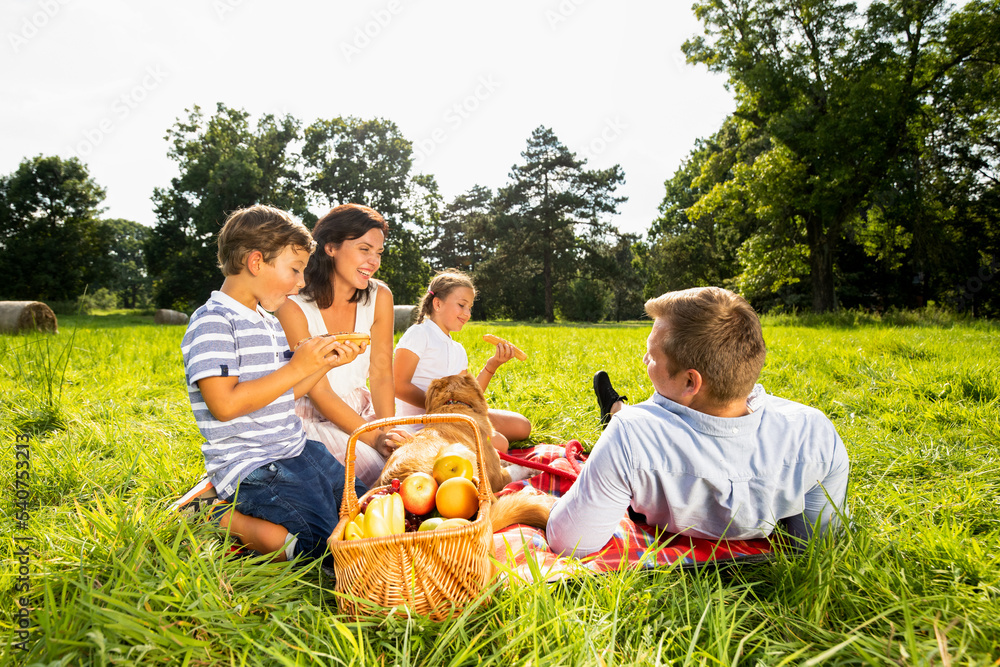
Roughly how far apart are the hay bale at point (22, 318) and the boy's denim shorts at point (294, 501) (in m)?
13.4

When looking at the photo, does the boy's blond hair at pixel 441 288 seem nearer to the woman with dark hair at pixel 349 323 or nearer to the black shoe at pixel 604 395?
the woman with dark hair at pixel 349 323

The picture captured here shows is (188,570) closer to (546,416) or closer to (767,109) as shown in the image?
(546,416)

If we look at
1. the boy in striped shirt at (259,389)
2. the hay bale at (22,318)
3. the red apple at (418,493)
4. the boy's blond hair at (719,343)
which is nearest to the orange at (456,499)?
the red apple at (418,493)

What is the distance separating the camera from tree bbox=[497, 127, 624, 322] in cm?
3644

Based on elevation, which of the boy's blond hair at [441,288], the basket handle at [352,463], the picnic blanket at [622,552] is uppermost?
the boy's blond hair at [441,288]

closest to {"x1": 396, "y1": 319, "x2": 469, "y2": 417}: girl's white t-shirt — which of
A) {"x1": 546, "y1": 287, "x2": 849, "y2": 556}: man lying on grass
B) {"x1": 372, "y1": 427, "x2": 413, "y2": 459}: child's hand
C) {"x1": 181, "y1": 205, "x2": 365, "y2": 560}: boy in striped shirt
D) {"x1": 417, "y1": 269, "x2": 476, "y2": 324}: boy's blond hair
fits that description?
{"x1": 417, "y1": 269, "x2": 476, "y2": 324}: boy's blond hair

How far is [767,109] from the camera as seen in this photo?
62.9ft

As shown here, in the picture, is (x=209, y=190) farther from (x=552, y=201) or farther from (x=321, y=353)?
(x=321, y=353)

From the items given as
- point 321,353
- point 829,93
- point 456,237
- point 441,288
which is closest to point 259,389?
point 321,353

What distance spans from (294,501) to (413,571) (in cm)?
88

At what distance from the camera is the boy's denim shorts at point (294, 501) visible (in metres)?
2.17

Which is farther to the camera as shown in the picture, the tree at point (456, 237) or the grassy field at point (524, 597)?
the tree at point (456, 237)

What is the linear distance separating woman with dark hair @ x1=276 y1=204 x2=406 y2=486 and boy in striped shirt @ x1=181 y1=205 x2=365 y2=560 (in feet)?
1.99

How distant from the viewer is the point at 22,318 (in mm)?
12273
